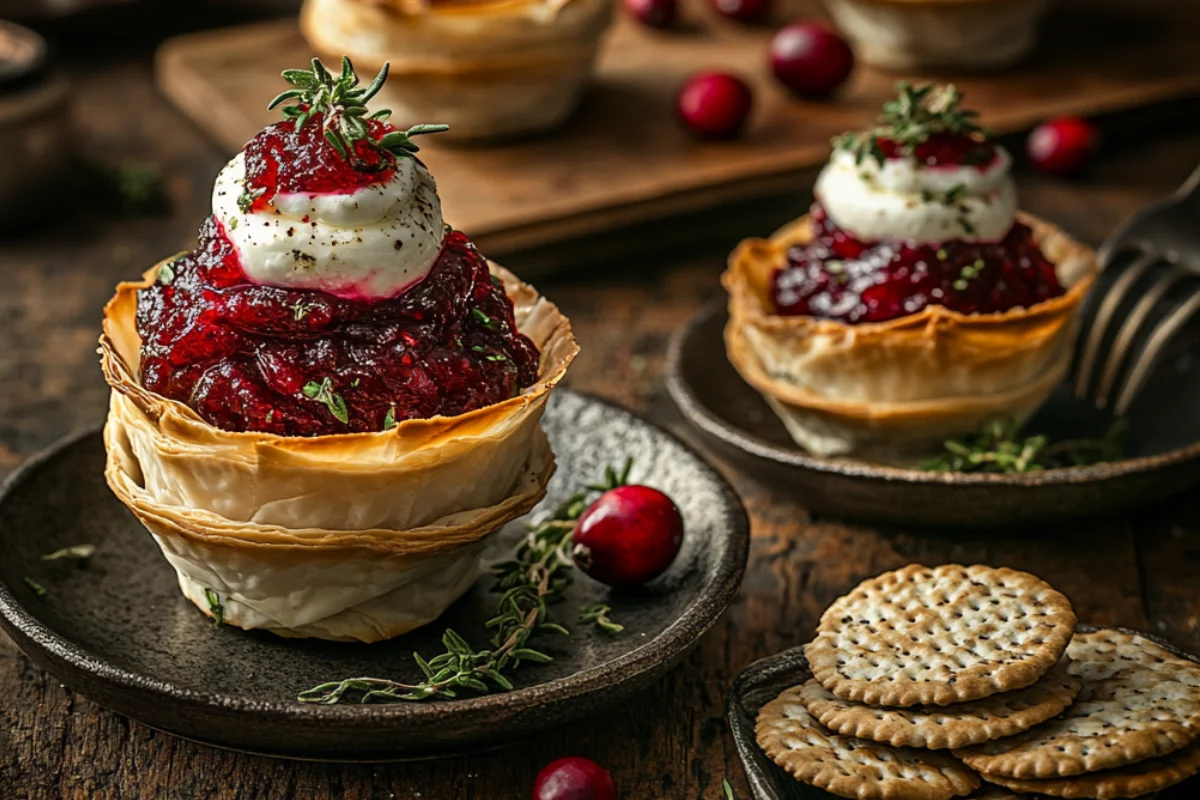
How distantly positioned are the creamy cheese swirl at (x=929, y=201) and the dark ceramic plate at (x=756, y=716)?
3.65 ft

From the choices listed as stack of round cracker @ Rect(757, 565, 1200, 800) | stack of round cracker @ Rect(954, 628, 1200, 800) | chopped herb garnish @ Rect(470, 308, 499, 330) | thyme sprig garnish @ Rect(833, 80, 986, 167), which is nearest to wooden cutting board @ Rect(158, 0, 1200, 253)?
thyme sprig garnish @ Rect(833, 80, 986, 167)

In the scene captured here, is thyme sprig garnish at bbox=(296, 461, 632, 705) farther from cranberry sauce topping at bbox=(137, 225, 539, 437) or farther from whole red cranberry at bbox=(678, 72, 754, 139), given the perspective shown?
whole red cranberry at bbox=(678, 72, 754, 139)

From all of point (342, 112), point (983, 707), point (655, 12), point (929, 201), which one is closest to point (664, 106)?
point (655, 12)

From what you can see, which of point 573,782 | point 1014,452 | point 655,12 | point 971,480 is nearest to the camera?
point 573,782

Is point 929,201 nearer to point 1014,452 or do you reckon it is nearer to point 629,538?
point 1014,452

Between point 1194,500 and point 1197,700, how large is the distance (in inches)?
49.6

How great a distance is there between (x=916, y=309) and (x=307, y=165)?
1528 mm

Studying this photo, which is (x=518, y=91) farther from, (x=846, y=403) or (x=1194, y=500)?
(x=1194, y=500)

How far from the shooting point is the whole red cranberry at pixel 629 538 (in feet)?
9.05

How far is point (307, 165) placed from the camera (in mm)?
2484

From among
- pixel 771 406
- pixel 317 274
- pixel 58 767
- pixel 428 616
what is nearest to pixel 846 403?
pixel 771 406

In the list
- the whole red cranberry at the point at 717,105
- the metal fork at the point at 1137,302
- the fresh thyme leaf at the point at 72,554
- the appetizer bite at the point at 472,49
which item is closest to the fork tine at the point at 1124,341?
the metal fork at the point at 1137,302

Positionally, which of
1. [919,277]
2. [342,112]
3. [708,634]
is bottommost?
[708,634]

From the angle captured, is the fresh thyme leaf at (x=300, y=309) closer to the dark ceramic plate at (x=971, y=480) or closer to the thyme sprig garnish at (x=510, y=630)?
the thyme sprig garnish at (x=510, y=630)
